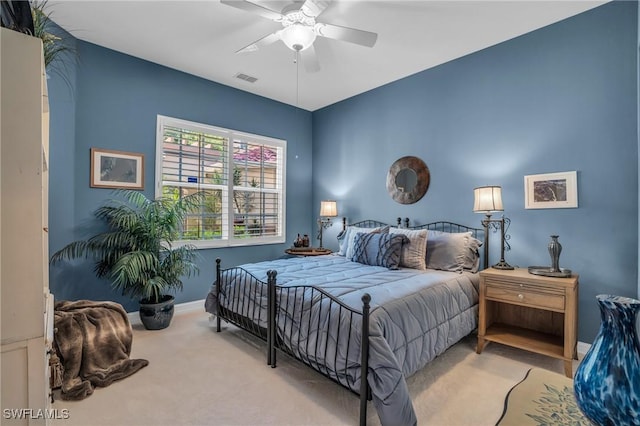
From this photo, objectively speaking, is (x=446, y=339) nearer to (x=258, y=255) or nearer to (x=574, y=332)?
(x=574, y=332)

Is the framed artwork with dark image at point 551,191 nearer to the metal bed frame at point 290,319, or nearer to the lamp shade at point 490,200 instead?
the lamp shade at point 490,200

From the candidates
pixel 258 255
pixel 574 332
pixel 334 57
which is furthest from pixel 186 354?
pixel 334 57

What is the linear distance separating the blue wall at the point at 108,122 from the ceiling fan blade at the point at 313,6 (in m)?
2.26

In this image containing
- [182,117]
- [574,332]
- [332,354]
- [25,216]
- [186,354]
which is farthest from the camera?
[182,117]

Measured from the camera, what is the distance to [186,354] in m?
2.72

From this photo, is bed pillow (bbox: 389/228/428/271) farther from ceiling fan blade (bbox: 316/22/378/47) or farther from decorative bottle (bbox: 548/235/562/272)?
ceiling fan blade (bbox: 316/22/378/47)

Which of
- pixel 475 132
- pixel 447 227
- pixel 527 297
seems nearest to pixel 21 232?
pixel 527 297

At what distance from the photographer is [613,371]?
33.7 inches

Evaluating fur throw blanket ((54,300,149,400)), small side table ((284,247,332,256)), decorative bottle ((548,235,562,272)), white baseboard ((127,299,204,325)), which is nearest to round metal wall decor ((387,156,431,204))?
small side table ((284,247,332,256))

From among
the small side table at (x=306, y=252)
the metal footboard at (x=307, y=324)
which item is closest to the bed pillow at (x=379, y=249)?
the small side table at (x=306, y=252)

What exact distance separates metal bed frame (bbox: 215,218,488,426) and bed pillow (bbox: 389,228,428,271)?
0.62 m

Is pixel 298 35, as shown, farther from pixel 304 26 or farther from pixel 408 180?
pixel 408 180

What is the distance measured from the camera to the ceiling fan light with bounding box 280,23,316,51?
8.23 feet

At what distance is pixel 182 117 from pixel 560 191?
4.21 m
